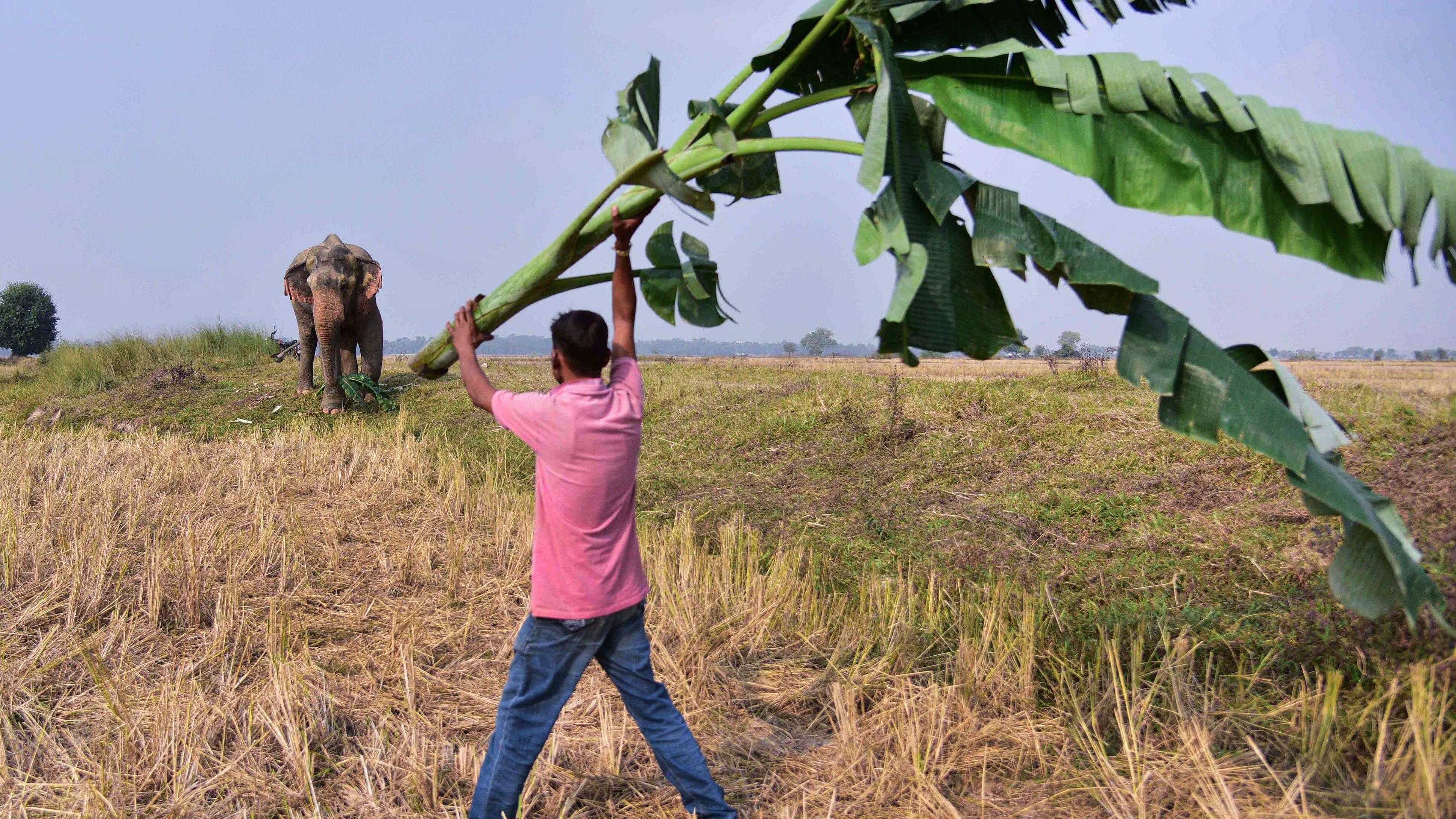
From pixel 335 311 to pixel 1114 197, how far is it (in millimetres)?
11385

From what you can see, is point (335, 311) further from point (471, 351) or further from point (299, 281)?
point (471, 351)

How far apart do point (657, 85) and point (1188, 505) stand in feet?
14.9

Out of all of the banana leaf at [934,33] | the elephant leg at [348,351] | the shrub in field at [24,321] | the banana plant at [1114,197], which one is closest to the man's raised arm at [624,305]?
the banana plant at [1114,197]

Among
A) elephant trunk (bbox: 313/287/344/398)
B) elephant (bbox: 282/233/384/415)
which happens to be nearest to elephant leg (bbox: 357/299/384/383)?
elephant (bbox: 282/233/384/415)

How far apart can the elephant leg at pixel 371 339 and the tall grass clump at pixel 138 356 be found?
16.8ft

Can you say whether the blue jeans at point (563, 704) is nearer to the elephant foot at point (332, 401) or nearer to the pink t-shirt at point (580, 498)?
the pink t-shirt at point (580, 498)

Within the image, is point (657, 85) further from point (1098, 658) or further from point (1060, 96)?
point (1098, 658)

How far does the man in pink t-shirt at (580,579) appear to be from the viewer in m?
2.34

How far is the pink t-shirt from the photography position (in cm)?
233

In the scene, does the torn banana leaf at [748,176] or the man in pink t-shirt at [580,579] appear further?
the torn banana leaf at [748,176]

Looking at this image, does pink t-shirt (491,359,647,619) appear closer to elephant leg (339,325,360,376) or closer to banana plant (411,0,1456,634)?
banana plant (411,0,1456,634)

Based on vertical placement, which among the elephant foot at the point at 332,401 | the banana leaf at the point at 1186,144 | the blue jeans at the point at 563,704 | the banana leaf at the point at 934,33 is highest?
the banana leaf at the point at 934,33

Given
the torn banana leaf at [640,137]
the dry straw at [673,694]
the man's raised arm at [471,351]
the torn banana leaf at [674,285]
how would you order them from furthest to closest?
the torn banana leaf at [674,285], the dry straw at [673,694], the man's raised arm at [471,351], the torn banana leaf at [640,137]

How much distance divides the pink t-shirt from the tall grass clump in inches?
661
